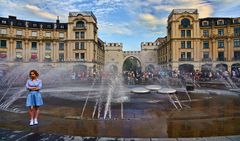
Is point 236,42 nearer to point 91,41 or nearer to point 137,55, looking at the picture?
point 137,55

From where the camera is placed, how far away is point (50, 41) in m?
65.2

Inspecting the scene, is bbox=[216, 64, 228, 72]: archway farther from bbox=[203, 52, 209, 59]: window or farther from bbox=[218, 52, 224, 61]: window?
bbox=[203, 52, 209, 59]: window

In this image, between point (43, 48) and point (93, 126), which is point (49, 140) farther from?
point (43, 48)

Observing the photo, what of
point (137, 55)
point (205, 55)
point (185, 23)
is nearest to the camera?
point (185, 23)

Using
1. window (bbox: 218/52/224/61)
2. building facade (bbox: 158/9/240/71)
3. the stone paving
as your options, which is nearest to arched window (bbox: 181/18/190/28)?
building facade (bbox: 158/9/240/71)

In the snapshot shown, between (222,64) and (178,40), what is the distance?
14953 millimetres

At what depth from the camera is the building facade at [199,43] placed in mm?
59469

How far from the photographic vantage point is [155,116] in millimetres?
8219

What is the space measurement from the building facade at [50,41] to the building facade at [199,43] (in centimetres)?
2608

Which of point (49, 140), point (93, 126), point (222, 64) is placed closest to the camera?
point (49, 140)

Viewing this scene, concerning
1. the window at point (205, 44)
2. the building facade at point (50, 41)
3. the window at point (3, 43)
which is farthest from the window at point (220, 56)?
the window at point (3, 43)

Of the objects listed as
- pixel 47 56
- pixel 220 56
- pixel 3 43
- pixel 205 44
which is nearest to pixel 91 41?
pixel 47 56

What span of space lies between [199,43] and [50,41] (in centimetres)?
4690

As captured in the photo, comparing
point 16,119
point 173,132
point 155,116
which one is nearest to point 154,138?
Result: point 173,132
